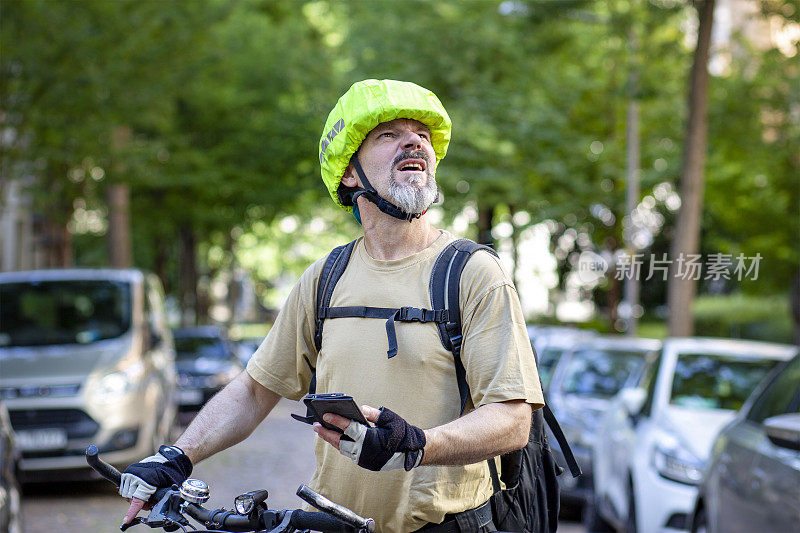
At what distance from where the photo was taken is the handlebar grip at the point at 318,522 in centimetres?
243

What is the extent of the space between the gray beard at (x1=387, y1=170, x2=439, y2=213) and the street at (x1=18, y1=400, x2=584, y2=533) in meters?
4.72

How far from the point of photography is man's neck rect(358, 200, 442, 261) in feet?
9.98

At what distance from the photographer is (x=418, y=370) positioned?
111 inches

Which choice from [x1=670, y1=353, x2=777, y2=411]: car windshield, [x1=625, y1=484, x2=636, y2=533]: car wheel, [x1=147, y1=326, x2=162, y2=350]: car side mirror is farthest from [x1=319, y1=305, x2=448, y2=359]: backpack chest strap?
[x1=147, y1=326, x2=162, y2=350]: car side mirror

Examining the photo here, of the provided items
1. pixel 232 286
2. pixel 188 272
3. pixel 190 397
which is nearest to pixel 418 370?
pixel 190 397

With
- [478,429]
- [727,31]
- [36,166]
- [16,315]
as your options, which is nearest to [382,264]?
[478,429]

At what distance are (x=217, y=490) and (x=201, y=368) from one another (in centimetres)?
851

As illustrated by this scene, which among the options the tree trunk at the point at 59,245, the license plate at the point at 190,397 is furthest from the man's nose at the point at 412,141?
the tree trunk at the point at 59,245

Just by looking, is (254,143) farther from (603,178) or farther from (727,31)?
(727,31)

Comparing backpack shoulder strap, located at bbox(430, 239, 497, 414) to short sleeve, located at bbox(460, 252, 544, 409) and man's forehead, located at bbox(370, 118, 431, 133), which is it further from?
man's forehead, located at bbox(370, 118, 431, 133)

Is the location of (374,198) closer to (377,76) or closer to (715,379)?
(715,379)

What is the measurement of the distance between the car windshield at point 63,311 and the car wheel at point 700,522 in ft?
20.9

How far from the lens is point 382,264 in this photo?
304cm

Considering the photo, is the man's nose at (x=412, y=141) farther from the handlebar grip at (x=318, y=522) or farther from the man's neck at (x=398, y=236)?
the handlebar grip at (x=318, y=522)
